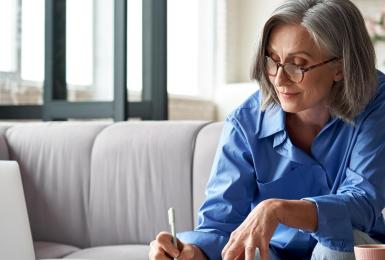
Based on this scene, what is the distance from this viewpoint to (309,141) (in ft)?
6.17

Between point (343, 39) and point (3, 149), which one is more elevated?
point (343, 39)

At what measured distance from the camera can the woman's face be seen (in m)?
1.76

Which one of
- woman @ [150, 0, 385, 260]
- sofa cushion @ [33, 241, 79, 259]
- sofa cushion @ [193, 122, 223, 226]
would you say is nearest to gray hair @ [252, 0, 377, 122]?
woman @ [150, 0, 385, 260]

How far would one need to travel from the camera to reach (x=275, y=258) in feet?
5.91

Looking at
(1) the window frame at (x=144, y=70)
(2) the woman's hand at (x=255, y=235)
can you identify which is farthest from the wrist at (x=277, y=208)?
(1) the window frame at (x=144, y=70)

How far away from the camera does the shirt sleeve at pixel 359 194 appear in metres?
1.63

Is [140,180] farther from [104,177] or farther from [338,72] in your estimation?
[338,72]

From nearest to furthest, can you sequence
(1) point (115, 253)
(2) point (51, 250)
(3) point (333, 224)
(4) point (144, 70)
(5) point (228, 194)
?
(3) point (333, 224) → (5) point (228, 194) → (1) point (115, 253) → (2) point (51, 250) → (4) point (144, 70)

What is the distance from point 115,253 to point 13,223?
85 centimetres

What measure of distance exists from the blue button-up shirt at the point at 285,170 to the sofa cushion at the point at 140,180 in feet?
2.97

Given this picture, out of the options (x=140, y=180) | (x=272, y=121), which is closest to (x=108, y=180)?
(x=140, y=180)

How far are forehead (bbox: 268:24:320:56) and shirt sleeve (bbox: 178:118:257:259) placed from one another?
238 mm

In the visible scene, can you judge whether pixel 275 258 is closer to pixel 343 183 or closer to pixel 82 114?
pixel 343 183

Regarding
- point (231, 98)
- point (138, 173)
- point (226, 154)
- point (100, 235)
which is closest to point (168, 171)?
point (138, 173)
